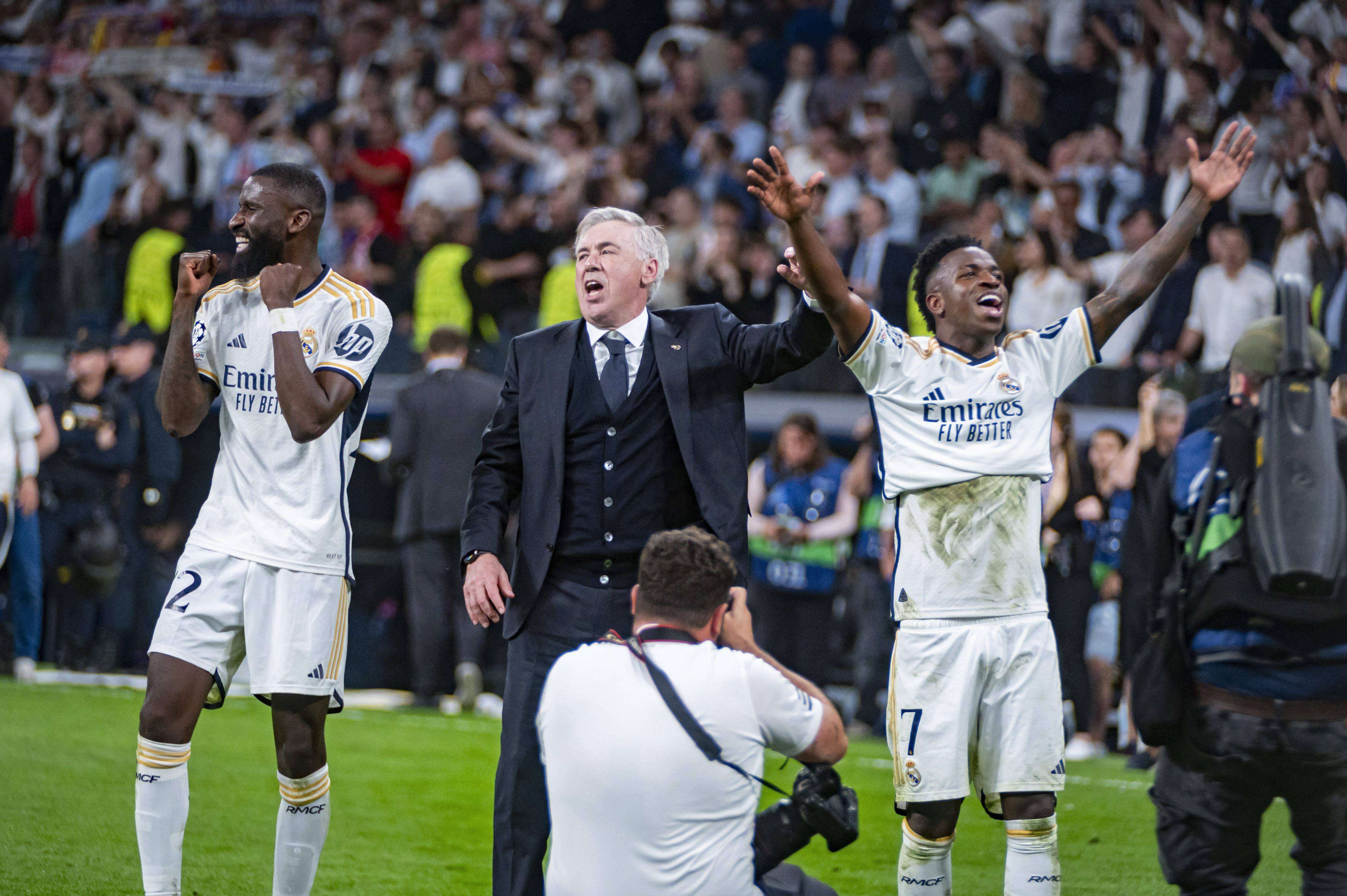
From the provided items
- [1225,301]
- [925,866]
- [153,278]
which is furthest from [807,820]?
[153,278]

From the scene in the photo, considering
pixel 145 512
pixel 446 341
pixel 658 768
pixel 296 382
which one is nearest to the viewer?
pixel 658 768

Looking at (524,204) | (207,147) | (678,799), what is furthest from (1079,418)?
(207,147)

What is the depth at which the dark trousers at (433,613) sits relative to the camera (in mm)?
10008

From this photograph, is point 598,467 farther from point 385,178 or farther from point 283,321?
point 385,178

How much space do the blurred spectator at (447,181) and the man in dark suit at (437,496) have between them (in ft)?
11.8

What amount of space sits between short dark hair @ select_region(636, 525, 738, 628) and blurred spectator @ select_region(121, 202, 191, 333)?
1067cm

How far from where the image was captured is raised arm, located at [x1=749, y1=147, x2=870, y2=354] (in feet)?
13.2

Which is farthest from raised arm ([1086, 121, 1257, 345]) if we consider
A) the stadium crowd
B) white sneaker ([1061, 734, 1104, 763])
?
white sneaker ([1061, 734, 1104, 763])

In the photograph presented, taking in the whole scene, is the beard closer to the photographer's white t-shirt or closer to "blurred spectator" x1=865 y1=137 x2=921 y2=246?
the photographer's white t-shirt

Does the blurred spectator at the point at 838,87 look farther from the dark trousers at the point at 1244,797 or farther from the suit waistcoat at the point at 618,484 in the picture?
the dark trousers at the point at 1244,797

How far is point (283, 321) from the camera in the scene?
14.2 feet

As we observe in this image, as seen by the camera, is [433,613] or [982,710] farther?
[433,613]

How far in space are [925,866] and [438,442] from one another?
244 inches

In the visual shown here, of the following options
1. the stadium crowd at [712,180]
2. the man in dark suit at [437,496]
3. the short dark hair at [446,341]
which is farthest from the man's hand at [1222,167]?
the short dark hair at [446,341]
